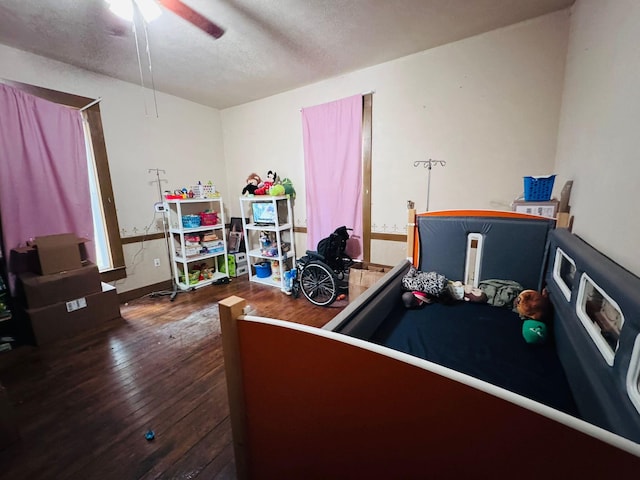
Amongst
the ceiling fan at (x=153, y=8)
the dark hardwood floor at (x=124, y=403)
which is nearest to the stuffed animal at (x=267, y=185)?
the dark hardwood floor at (x=124, y=403)

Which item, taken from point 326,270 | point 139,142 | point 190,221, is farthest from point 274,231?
point 139,142

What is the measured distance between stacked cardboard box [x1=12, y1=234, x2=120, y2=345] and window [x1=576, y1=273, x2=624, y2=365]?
3.49 m

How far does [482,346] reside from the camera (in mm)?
1353

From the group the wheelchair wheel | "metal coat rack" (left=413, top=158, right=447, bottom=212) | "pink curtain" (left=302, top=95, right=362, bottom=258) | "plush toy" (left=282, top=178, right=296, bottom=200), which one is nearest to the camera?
"metal coat rack" (left=413, top=158, right=447, bottom=212)

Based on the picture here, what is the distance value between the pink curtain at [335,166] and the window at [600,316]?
6.92ft

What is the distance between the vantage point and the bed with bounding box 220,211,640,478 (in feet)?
1.58

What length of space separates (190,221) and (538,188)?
3.59m

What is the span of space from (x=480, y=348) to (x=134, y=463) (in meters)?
1.78

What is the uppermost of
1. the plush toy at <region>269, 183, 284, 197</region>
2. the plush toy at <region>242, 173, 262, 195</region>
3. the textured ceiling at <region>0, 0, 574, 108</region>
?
the textured ceiling at <region>0, 0, 574, 108</region>

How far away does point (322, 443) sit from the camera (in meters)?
0.75

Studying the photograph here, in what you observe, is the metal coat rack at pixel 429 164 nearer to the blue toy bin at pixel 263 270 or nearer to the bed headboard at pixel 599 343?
the bed headboard at pixel 599 343

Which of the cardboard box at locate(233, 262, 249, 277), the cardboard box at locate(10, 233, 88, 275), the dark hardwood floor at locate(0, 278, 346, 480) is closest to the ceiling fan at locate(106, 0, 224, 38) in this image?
the cardboard box at locate(10, 233, 88, 275)

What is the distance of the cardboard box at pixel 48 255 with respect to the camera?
223 cm

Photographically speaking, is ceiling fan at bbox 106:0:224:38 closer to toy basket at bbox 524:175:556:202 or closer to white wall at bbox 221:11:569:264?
white wall at bbox 221:11:569:264
